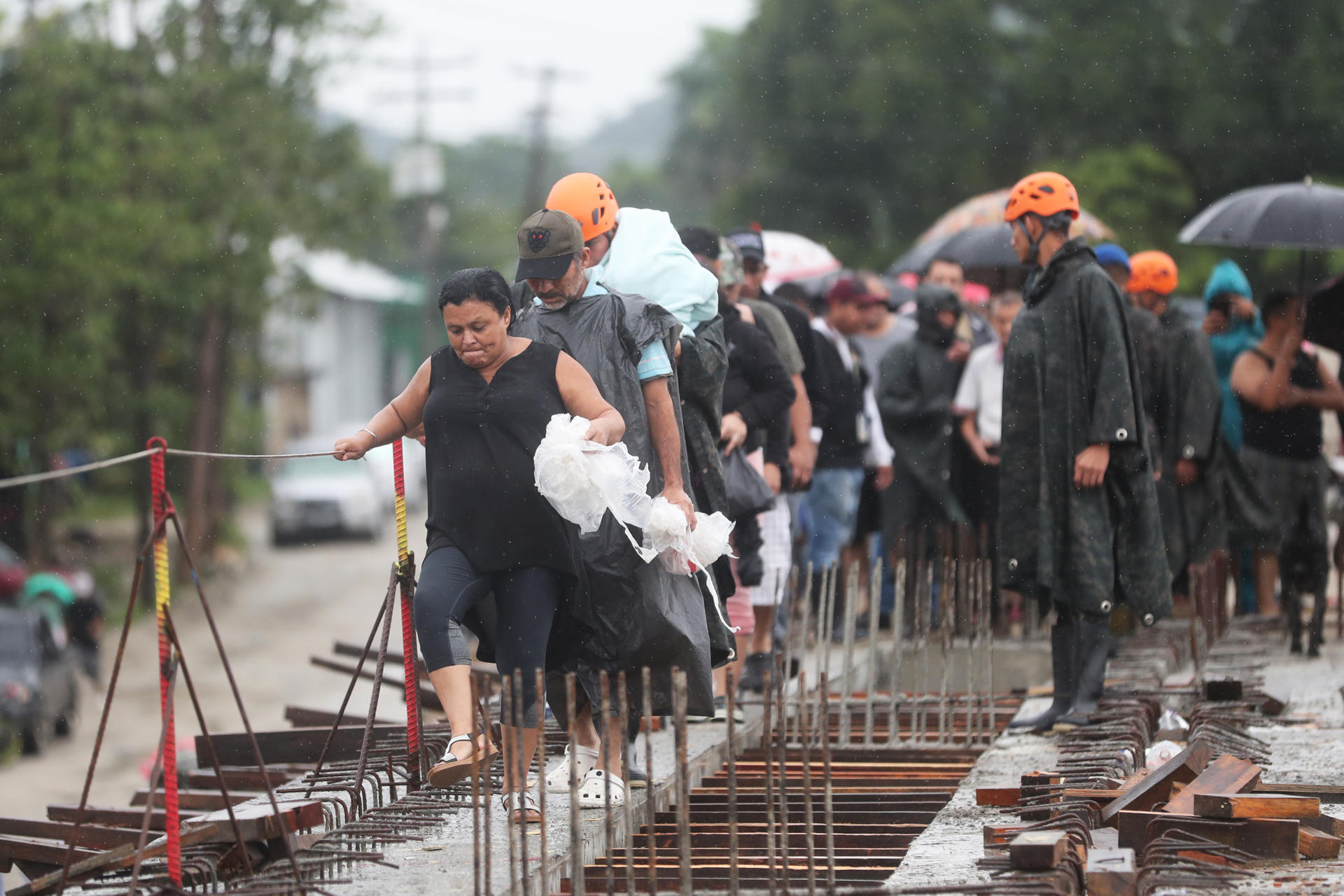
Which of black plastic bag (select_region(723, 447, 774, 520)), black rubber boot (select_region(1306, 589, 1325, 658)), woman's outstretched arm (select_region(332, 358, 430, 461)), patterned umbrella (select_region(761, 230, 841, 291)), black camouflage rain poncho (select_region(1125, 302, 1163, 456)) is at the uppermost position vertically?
patterned umbrella (select_region(761, 230, 841, 291))

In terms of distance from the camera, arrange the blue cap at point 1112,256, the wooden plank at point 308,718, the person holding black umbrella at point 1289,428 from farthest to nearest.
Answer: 1. the person holding black umbrella at point 1289,428
2. the blue cap at point 1112,256
3. the wooden plank at point 308,718

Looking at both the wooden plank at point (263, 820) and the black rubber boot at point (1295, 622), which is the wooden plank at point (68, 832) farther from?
the black rubber boot at point (1295, 622)

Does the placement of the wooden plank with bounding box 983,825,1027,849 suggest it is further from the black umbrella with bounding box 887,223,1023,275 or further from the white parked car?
the white parked car

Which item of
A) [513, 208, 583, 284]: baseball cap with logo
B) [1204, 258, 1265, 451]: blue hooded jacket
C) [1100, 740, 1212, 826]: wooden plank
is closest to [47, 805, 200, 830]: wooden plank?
[513, 208, 583, 284]: baseball cap with logo

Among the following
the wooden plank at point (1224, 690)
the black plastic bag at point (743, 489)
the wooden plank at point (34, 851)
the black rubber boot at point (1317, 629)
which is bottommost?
the wooden plank at point (34, 851)

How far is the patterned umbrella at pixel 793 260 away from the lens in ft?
38.3

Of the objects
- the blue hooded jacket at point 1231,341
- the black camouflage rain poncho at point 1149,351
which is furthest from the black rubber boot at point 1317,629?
the blue hooded jacket at point 1231,341

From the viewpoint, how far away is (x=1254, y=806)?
444 cm

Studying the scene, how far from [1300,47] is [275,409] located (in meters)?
32.8

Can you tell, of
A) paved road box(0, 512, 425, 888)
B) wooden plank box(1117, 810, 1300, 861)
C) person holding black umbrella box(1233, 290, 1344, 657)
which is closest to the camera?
wooden plank box(1117, 810, 1300, 861)

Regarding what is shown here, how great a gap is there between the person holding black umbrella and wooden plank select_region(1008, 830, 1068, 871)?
524cm

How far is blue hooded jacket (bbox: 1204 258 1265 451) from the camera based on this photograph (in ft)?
31.3

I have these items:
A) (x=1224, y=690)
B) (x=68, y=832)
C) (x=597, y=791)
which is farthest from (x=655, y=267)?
(x=1224, y=690)

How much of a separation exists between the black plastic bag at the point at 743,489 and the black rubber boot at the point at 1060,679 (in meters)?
1.21
